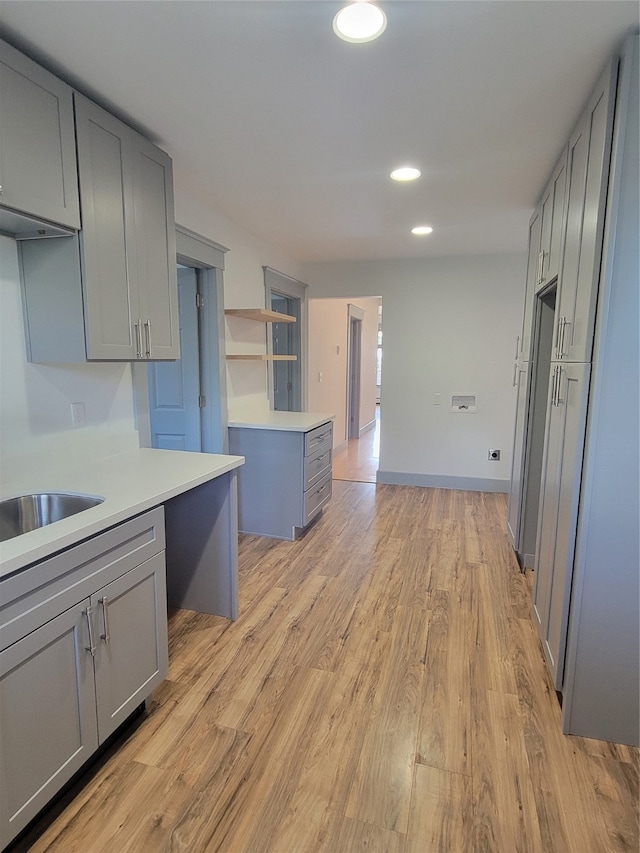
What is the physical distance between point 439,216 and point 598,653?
2.90m

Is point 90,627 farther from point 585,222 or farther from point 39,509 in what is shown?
point 585,222

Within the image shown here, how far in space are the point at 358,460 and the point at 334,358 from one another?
1484 mm

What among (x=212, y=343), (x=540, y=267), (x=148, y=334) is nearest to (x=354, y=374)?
(x=212, y=343)

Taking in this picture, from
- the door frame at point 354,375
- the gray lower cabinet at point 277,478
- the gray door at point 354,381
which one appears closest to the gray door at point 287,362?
the gray lower cabinet at point 277,478

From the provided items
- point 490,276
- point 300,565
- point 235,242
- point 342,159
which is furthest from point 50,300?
point 490,276

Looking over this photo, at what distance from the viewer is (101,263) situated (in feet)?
6.10

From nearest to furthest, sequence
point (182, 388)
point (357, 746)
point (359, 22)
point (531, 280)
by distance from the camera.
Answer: point (359, 22)
point (357, 746)
point (531, 280)
point (182, 388)

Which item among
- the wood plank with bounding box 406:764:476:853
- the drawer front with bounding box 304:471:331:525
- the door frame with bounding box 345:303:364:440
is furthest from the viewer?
the door frame with bounding box 345:303:364:440

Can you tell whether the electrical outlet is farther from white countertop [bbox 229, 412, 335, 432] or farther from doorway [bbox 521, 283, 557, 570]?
doorway [bbox 521, 283, 557, 570]

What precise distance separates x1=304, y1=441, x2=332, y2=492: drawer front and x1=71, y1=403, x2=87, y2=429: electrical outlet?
63.8 inches

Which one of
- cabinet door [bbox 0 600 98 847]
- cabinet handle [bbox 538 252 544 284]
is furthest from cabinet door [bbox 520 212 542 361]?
cabinet door [bbox 0 600 98 847]

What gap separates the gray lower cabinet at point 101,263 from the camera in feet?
5.86

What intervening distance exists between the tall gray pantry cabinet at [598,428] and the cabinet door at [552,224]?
153 millimetres

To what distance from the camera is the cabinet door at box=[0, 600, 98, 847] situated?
1.18 metres
